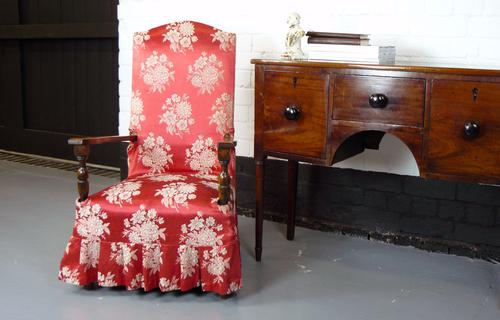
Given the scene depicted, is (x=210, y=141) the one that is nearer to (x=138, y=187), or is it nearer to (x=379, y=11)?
(x=138, y=187)

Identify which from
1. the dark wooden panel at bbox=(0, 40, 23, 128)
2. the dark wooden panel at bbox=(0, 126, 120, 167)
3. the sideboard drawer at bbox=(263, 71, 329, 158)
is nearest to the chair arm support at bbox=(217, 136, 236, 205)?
the sideboard drawer at bbox=(263, 71, 329, 158)

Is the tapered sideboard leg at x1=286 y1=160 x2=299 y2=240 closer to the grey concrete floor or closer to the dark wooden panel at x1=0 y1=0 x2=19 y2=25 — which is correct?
the grey concrete floor

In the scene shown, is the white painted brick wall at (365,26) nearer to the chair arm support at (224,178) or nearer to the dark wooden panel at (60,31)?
the dark wooden panel at (60,31)

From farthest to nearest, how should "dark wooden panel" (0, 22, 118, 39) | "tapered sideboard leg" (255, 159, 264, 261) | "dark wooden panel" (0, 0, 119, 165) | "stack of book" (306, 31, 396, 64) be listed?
"dark wooden panel" (0, 0, 119, 165)
"dark wooden panel" (0, 22, 118, 39)
"tapered sideboard leg" (255, 159, 264, 261)
"stack of book" (306, 31, 396, 64)

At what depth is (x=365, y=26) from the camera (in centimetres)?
294

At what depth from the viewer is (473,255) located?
111 inches

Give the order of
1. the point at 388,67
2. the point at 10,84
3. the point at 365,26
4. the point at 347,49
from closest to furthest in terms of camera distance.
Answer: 1. the point at 388,67
2. the point at 347,49
3. the point at 365,26
4. the point at 10,84

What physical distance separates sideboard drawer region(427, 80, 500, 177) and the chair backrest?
2.97 feet

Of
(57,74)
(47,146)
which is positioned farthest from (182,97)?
(47,146)

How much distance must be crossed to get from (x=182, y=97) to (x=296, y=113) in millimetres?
537

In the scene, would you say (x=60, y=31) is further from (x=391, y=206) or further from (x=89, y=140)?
(x=391, y=206)

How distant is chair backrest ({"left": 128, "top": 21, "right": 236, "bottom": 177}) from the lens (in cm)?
267

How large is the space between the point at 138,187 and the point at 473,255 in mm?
1586

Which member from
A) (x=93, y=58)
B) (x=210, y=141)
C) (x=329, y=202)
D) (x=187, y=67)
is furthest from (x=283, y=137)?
(x=93, y=58)
